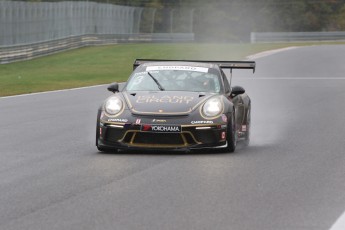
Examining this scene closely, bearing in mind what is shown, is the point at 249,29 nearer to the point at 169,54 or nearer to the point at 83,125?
the point at 169,54

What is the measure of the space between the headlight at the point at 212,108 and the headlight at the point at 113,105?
1.00 metres

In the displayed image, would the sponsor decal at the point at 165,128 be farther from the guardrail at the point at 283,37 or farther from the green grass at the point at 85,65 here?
the guardrail at the point at 283,37

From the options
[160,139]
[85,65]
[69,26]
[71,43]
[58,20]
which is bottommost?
[71,43]

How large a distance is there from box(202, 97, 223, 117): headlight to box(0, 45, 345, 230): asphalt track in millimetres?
482

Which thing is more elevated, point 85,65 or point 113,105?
point 113,105

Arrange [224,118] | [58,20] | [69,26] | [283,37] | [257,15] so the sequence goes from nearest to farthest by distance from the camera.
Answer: [224,118] < [58,20] < [69,26] < [283,37] < [257,15]

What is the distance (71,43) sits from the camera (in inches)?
2213

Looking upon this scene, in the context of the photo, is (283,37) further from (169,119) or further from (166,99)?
(169,119)

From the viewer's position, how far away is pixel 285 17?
99625 mm

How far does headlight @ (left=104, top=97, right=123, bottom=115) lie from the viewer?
11609mm

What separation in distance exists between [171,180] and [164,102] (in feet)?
8.09

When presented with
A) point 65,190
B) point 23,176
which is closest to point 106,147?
point 23,176

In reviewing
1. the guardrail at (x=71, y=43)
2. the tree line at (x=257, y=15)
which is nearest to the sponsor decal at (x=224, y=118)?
the guardrail at (x=71, y=43)

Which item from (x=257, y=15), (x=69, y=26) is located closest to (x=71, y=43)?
(x=69, y=26)
